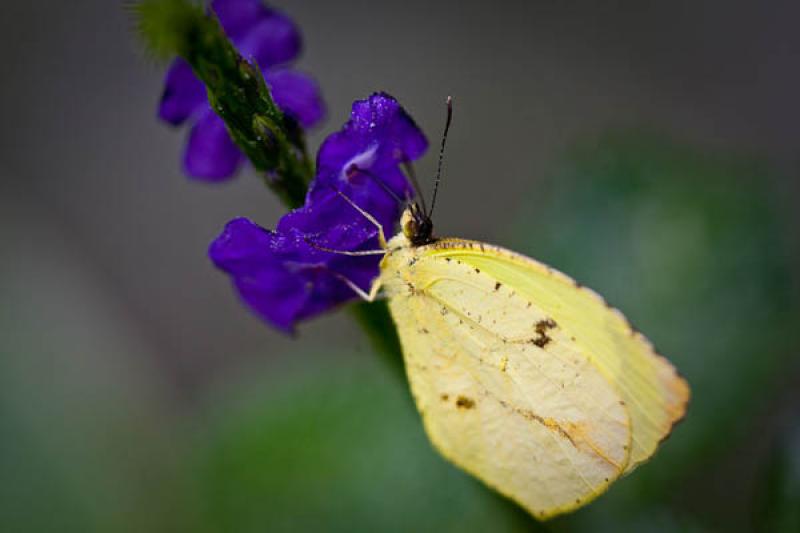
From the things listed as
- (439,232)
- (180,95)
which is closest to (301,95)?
(180,95)

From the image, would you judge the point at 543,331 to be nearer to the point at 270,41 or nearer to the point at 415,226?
the point at 415,226

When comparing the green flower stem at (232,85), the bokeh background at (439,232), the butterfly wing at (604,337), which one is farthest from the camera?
the bokeh background at (439,232)

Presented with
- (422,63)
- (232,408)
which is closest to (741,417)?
(232,408)

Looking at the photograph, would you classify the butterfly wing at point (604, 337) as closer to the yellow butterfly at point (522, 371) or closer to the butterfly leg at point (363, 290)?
the yellow butterfly at point (522, 371)

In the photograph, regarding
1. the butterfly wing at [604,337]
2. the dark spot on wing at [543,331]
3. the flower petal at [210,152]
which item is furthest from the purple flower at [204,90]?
the dark spot on wing at [543,331]

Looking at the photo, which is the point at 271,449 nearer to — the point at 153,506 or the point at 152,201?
the point at 153,506

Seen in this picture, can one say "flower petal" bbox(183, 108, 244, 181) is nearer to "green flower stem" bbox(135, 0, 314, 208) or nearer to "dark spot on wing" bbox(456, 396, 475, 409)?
"green flower stem" bbox(135, 0, 314, 208)

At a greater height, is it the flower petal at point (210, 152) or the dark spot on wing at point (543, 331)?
the flower petal at point (210, 152)

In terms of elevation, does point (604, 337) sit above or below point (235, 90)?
below
